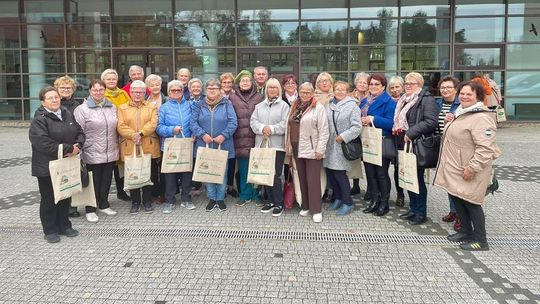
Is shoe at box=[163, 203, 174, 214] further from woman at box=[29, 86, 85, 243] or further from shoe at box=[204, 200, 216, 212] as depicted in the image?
woman at box=[29, 86, 85, 243]

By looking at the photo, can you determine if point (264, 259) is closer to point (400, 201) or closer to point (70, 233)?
point (70, 233)

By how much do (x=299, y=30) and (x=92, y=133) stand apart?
36.7 feet

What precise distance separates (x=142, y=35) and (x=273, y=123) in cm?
1178

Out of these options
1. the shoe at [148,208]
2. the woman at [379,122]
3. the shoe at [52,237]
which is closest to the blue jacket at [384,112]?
the woman at [379,122]

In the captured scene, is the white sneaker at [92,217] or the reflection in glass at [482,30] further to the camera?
the reflection in glass at [482,30]

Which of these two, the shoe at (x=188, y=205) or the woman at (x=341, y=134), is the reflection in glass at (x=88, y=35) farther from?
the woman at (x=341, y=134)

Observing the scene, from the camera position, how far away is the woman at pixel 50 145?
4.73 metres

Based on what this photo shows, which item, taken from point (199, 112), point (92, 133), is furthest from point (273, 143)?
point (92, 133)

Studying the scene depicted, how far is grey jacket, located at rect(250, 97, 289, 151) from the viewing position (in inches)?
225

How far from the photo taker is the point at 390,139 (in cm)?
574

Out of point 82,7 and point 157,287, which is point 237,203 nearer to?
point 157,287

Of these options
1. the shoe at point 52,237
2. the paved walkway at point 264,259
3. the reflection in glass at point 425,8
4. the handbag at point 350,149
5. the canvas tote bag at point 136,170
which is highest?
the reflection in glass at point 425,8

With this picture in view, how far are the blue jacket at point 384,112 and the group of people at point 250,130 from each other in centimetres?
1

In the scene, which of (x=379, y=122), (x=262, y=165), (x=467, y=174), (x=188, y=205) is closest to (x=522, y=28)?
(x=379, y=122)
